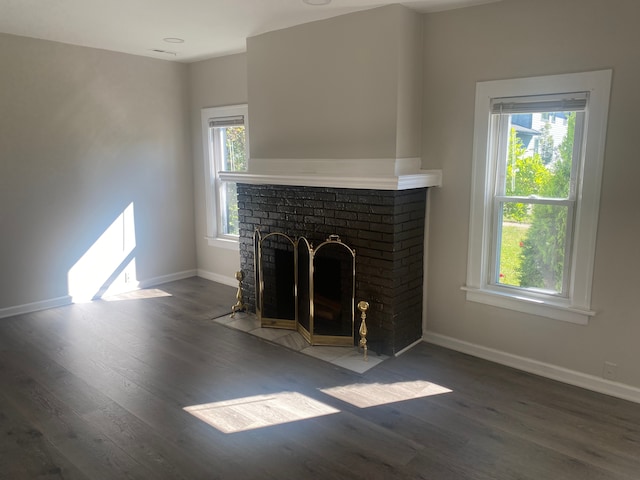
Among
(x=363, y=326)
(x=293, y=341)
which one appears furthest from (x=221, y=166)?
(x=363, y=326)

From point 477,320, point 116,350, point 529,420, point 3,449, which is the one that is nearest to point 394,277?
point 477,320

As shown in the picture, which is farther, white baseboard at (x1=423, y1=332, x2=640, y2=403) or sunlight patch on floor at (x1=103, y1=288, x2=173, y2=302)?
sunlight patch on floor at (x1=103, y1=288, x2=173, y2=302)

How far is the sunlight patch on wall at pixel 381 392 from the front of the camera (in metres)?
3.02

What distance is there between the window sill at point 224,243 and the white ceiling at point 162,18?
6.91 feet

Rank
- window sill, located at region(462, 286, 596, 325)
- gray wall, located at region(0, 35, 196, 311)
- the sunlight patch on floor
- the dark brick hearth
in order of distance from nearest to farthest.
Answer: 1. window sill, located at region(462, 286, 596, 325)
2. the dark brick hearth
3. gray wall, located at region(0, 35, 196, 311)
4. the sunlight patch on floor

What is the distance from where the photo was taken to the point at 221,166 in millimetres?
5590

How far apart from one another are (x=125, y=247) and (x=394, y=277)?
10.7 ft

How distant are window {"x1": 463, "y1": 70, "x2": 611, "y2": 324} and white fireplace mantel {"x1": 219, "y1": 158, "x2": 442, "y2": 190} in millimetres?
445

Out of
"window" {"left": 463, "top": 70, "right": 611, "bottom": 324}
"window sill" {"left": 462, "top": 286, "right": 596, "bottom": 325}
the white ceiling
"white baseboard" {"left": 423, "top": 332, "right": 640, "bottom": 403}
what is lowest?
"white baseboard" {"left": 423, "top": 332, "right": 640, "bottom": 403}

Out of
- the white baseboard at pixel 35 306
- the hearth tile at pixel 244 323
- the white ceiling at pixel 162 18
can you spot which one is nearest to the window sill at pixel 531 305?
the hearth tile at pixel 244 323

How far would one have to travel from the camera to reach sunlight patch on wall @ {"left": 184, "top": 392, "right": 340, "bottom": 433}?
2758 mm

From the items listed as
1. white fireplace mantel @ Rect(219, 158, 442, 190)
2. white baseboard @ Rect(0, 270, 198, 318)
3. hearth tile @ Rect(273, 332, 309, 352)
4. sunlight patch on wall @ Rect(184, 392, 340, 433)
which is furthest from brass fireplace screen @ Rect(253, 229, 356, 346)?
white baseboard @ Rect(0, 270, 198, 318)

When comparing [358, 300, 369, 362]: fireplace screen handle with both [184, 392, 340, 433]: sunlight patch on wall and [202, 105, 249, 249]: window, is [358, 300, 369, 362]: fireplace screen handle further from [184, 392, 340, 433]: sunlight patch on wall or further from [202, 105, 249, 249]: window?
[202, 105, 249, 249]: window

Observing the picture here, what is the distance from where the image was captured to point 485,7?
10.7 feet
